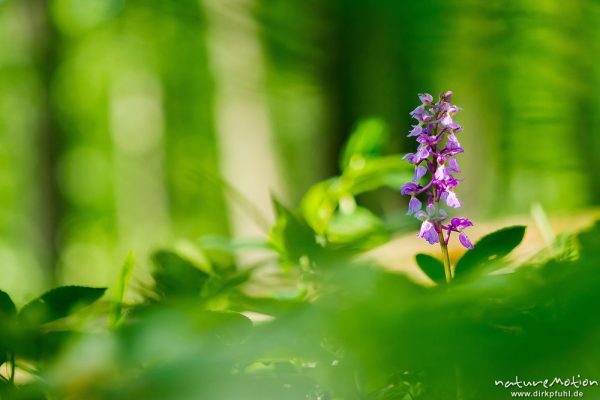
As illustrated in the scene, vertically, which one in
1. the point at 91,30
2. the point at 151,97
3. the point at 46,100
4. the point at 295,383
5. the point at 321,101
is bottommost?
the point at 295,383

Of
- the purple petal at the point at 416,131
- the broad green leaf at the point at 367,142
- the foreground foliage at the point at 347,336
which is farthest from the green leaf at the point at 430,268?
the broad green leaf at the point at 367,142

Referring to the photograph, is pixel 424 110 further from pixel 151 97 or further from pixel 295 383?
pixel 151 97

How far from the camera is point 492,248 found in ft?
1.16

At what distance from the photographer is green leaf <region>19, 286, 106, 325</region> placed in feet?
1.13

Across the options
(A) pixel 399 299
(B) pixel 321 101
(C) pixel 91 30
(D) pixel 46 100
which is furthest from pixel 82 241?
(A) pixel 399 299

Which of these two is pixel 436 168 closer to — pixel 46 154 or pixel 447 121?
pixel 447 121

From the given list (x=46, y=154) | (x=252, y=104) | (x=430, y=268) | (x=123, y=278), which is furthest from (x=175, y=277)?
(x=46, y=154)

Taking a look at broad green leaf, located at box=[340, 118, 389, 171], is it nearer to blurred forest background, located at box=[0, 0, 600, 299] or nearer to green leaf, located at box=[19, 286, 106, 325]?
blurred forest background, located at box=[0, 0, 600, 299]

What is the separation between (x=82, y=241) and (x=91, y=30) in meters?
6.22

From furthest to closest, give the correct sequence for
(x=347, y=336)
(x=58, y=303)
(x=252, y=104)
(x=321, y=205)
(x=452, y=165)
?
(x=252, y=104), (x=321, y=205), (x=452, y=165), (x=58, y=303), (x=347, y=336)

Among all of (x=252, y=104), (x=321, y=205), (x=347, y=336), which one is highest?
(x=252, y=104)

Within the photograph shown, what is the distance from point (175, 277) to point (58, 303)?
0.29ft

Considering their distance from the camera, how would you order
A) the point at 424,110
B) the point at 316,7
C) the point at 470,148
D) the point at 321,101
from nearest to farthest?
the point at 424,110, the point at 316,7, the point at 470,148, the point at 321,101

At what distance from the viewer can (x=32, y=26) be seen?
4246 millimetres
